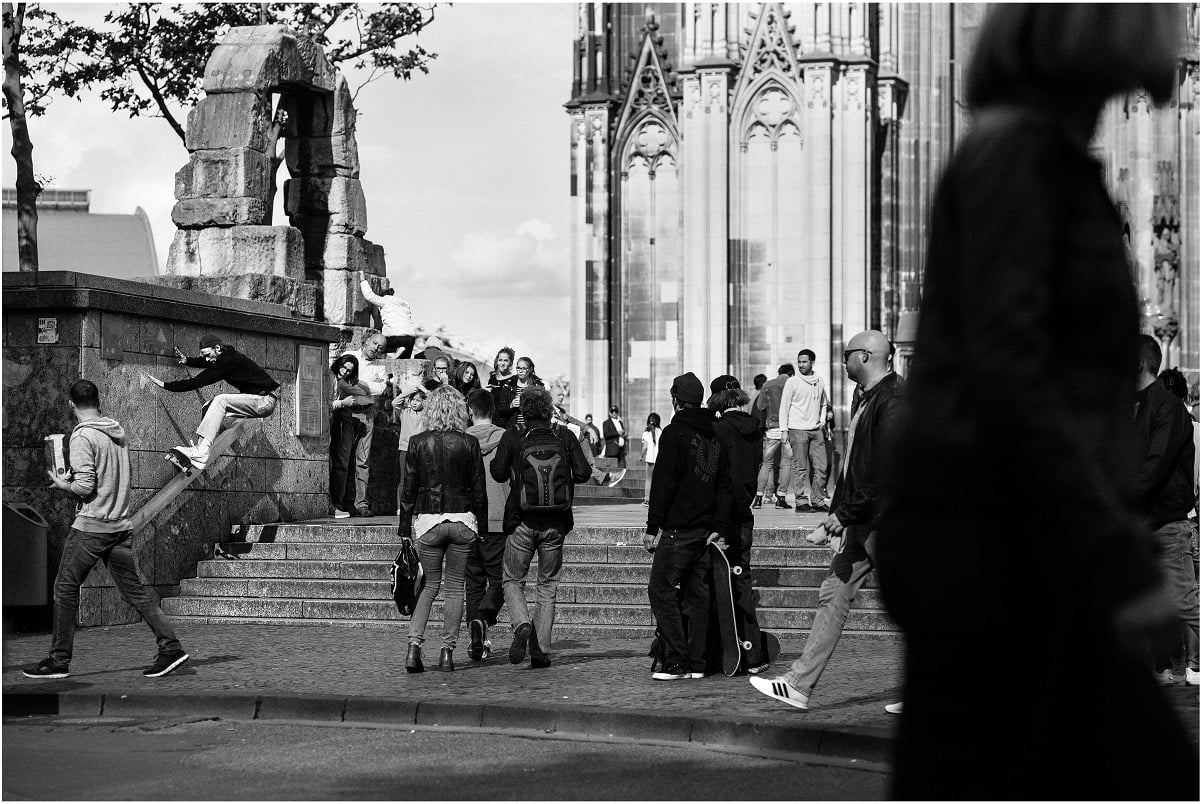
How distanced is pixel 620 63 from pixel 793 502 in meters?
16.4

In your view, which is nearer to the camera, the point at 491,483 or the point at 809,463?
the point at 491,483

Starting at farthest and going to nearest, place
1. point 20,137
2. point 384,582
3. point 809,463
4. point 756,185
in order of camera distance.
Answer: point 756,185
point 20,137
point 809,463
point 384,582

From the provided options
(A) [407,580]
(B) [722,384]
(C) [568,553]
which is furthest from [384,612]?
(B) [722,384]

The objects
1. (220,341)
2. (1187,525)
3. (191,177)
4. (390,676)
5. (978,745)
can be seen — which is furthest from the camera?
(191,177)

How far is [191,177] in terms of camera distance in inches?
826

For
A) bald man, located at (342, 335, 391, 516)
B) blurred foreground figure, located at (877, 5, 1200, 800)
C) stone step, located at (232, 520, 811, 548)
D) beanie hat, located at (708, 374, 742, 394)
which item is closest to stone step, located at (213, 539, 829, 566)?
stone step, located at (232, 520, 811, 548)

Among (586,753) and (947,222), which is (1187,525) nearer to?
(586,753)

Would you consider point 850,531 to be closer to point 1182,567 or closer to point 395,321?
point 1182,567

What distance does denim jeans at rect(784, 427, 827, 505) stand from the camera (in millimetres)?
21703

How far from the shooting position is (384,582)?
15.4 metres

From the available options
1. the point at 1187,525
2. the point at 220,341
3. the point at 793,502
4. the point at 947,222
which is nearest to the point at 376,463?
the point at 220,341

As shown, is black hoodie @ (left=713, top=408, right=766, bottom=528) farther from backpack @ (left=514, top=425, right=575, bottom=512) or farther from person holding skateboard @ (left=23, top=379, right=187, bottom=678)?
person holding skateboard @ (left=23, top=379, right=187, bottom=678)

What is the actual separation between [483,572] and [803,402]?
9.72 metres

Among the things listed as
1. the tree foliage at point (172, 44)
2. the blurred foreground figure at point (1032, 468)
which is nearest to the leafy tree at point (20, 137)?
the tree foliage at point (172, 44)
